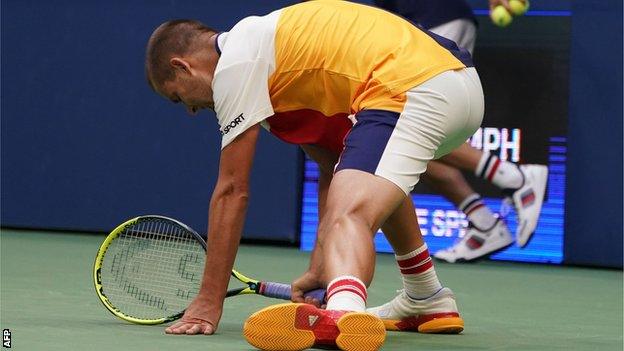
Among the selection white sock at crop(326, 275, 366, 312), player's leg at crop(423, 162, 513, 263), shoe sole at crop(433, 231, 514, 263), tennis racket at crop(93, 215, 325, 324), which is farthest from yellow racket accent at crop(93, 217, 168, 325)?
shoe sole at crop(433, 231, 514, 263)

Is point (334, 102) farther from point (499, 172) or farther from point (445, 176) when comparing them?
point (499, 172)

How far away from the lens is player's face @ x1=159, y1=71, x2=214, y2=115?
4402 mm

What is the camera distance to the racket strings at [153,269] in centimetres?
466

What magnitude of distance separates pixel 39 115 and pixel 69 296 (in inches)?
125

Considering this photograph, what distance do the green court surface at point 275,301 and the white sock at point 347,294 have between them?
436 mm

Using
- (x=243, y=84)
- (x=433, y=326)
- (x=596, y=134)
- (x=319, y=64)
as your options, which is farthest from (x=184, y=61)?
(x=596, y=134)

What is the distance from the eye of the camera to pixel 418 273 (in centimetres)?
470

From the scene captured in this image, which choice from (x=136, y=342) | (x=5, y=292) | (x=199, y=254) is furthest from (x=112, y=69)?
(x=136, y=342)

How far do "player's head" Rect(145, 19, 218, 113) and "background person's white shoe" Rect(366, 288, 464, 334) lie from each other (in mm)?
995

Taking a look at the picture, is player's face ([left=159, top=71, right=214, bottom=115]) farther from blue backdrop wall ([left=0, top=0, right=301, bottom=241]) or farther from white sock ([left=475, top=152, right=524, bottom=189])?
blue backdrop wall ([left=0, top=0, right=301, bottom=241])

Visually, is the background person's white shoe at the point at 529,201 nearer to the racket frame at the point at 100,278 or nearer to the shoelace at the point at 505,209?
the shoelace at the point at 505,209

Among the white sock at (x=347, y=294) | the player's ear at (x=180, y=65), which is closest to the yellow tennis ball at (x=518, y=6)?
the player's ear at (x=180, y=65)

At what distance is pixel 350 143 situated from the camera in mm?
4090

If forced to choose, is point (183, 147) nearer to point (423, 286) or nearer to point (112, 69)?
point (112, 69)
